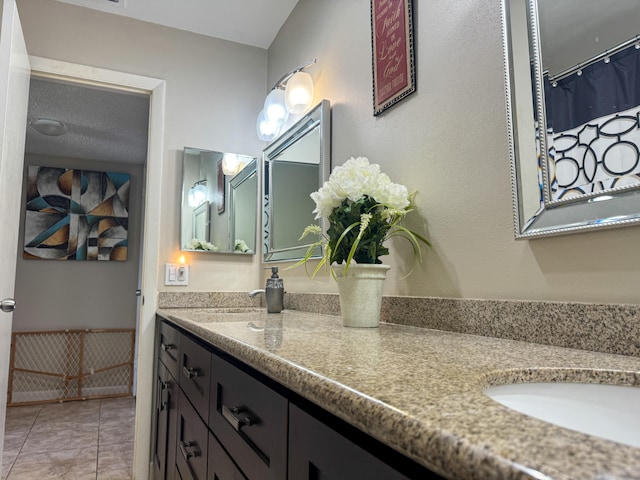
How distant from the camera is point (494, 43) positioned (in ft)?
3.20

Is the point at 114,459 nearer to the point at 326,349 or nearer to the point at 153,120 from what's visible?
the point at 153,120

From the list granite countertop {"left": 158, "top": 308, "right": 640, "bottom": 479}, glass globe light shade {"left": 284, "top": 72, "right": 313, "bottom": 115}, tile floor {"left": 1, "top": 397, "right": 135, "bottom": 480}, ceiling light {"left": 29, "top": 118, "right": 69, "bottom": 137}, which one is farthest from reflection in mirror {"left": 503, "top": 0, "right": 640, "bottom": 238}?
ceiling light {"left": 29, "top": 118, "right": 69, "bottom": 137}

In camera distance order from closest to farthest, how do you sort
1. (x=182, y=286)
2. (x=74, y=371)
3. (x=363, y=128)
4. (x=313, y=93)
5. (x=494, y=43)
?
(x=494, y=43)
(x=363, y=128)
(x=313, y=93)
(x=182, y=286)
(x=74, y=371)

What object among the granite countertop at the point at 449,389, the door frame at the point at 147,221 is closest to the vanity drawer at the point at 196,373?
the granite countertop at the point at 449,389

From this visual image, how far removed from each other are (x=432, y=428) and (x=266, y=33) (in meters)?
2.41

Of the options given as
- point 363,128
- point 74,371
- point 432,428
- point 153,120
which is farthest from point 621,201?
point 74,371

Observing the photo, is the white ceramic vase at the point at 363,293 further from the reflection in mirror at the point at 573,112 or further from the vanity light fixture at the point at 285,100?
the vanity light fixture at the point at 285,100

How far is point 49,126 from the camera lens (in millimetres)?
3303

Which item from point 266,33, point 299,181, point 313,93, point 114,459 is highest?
point 266,33

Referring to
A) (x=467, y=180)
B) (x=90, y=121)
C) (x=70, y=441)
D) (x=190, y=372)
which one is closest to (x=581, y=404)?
(x=467, y=180)

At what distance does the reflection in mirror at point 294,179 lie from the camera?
1.75m

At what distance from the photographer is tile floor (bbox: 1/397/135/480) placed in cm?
225

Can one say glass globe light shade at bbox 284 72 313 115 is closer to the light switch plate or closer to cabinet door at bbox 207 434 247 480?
the light switch plate

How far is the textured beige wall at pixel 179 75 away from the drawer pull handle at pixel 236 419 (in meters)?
1.37
